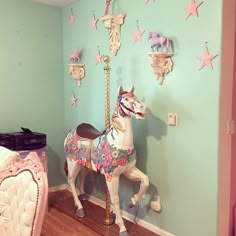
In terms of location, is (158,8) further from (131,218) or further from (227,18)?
(131,218)

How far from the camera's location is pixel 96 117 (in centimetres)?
345

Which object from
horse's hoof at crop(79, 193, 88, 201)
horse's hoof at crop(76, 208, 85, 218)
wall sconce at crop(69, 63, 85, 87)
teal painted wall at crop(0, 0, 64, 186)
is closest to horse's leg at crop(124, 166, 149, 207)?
horse's hoof at crop(76, 208, 85, 218)

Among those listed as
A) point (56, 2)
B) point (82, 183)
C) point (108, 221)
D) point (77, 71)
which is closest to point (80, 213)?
point (108, 221)

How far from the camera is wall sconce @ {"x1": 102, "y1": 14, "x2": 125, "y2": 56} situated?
2980mm

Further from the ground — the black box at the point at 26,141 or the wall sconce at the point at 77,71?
the wall sconce at the point at 77,71

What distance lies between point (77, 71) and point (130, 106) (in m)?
1.37

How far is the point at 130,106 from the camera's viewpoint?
248 cm

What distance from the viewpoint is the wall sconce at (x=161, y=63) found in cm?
250

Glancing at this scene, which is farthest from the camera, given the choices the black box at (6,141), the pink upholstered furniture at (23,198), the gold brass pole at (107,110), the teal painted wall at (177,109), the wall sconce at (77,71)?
the wall sconce at (77,71)

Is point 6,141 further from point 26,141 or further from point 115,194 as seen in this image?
point 115,194

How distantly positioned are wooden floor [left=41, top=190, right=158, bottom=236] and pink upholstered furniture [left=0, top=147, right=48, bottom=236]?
1.33m

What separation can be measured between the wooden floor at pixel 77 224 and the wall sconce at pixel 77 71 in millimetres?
1513

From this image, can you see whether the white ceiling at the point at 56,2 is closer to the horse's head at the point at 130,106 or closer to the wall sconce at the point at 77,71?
the wall sconce at the point at 77,71

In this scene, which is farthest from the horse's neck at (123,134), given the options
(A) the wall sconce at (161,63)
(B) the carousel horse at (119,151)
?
(A) the wall sconce at (161,63)
